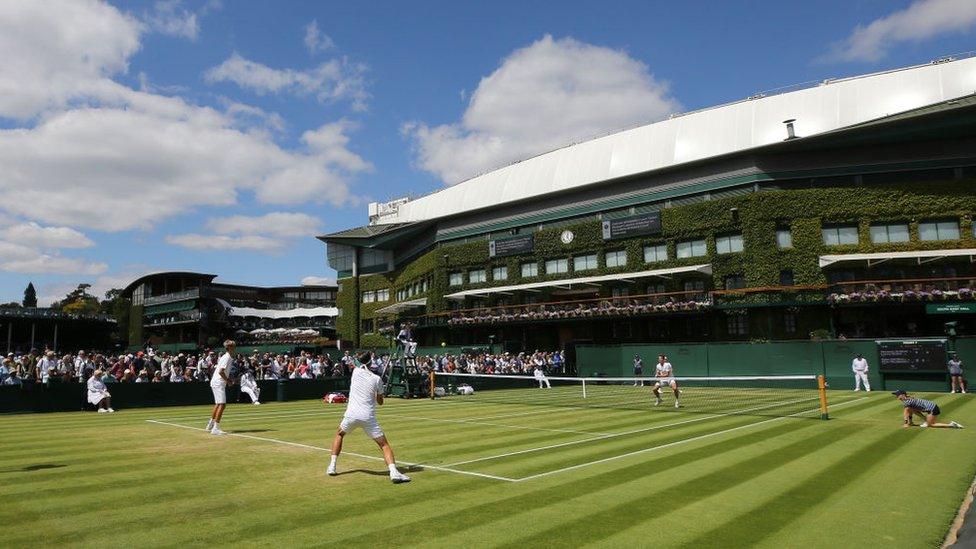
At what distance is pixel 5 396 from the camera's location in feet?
76.0

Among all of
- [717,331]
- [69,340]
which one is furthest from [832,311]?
[69,340]

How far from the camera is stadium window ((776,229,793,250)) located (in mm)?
48781

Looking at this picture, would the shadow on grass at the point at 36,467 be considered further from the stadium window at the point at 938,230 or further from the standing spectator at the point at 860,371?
the stadium window at the point at 938,230

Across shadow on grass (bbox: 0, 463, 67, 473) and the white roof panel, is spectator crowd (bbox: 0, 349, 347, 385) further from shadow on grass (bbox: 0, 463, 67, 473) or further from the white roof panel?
the white roof panel

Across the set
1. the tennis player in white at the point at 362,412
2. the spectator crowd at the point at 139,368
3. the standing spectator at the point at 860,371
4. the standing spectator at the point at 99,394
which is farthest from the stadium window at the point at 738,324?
the tennis player in white at the point at 362,412

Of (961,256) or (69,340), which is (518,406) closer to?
(961,256)

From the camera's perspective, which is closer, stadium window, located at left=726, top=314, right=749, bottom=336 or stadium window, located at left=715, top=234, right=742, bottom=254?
stadium window, located at left=726, top=314, right=749, bottom=336

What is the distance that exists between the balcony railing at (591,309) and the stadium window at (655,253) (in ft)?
11.8

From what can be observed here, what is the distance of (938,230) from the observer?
4622 centimetres

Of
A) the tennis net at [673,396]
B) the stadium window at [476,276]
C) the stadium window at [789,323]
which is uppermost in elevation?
the stadium window at [476,276]

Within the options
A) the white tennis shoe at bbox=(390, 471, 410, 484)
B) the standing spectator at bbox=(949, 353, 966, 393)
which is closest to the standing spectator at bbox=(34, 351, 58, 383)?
the white tennis shoe at bbox=(390, 471, 410, 484)

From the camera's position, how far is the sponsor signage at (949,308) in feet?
135

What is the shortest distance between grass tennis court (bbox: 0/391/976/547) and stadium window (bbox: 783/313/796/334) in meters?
32.7

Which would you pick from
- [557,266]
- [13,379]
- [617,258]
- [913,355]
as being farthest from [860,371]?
[13,379]
